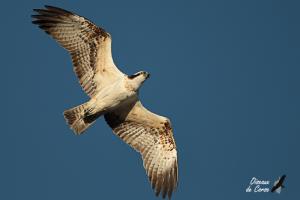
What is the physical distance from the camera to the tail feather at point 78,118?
13984 millimetres

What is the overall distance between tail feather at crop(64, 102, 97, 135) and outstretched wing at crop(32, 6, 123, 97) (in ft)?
1.63

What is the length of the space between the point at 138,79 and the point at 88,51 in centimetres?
143

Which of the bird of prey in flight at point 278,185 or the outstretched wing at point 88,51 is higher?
the outstretched wing at point 88,51

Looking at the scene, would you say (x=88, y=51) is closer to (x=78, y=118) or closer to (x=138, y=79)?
(x=138, y=79)

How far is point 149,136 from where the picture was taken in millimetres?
14633

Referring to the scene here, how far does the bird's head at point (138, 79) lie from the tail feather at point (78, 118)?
1.15 metres

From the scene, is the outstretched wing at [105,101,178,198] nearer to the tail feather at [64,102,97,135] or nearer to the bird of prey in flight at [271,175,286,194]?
the tail feather at [64,102,97,135]

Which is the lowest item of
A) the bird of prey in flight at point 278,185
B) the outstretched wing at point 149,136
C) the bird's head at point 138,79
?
the bird of prey in flight at point 278,185

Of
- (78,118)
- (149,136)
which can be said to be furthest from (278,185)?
(78,118)

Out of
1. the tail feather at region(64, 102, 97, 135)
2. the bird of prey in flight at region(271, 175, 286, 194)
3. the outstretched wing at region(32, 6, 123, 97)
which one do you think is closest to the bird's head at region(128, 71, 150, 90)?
the outstretched wing at region(32, 6, 123, 97)

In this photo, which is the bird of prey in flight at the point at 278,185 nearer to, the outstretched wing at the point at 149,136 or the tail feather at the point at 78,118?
the outstretched wing at the point at 149,136

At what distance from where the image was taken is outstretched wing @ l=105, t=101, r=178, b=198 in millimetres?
14188

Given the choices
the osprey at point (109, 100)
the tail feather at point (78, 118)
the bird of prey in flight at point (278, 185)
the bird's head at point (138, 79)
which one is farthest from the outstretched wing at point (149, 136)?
the bird of prey in flight at point (278, 185)

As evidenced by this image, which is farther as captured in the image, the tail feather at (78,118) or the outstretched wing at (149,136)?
the outstretched wing at (149,136)
